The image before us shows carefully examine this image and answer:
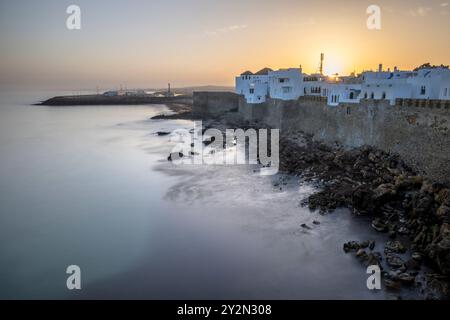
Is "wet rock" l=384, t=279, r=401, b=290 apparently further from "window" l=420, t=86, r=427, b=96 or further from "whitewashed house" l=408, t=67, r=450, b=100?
"window" l=420, t=86, r=427, b=96

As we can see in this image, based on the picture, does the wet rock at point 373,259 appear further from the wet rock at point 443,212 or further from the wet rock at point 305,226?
the wet rock at point 443,212

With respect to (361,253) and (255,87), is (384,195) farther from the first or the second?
(255,87)

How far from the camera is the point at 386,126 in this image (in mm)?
15109

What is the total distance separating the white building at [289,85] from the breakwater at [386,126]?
1330 millimetres

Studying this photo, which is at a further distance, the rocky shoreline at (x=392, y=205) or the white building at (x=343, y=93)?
the white building at (x=343, y=93)

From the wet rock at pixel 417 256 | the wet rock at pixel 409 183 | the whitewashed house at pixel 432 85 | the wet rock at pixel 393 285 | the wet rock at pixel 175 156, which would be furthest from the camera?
the wet rock at pixel 175 156

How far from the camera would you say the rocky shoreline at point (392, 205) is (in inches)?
299

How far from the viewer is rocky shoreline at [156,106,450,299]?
7.61 meters

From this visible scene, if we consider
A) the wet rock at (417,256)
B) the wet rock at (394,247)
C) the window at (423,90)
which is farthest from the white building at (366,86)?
the wet rock at (417,256)

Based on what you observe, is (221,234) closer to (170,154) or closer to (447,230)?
(447,230)

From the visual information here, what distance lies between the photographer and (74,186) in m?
15.8

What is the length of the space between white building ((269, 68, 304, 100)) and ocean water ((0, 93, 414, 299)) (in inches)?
439

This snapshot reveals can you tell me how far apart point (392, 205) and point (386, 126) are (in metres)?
5.57

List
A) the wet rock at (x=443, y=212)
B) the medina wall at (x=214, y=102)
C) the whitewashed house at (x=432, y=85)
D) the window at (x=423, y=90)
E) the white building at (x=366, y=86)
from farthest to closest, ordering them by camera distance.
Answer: the medina wall at (x=214, y=102), the window at (x=423, y=90), the white building at (x=366, y=86), the whitewashed house at (x=432, y=85), the wet rock at (x=443, y=212)
